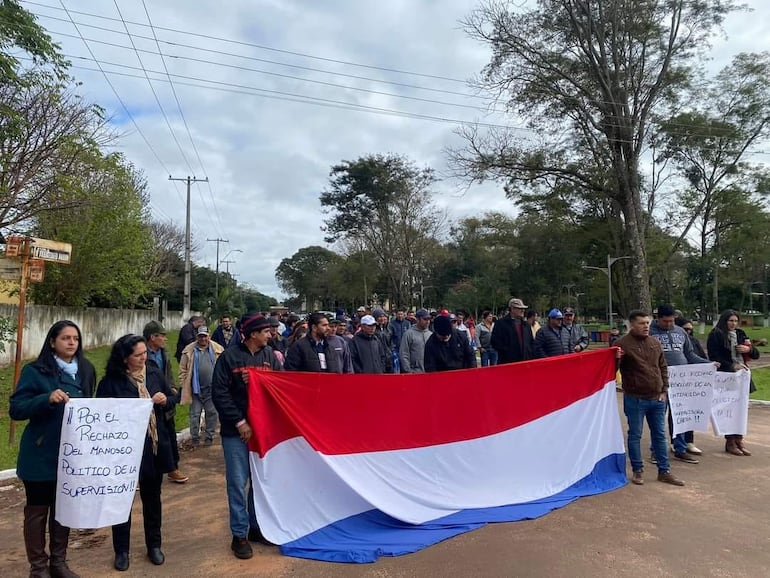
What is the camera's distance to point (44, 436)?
11.1ft

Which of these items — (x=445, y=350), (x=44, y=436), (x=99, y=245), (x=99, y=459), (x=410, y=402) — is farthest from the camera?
(x=99, y=245)

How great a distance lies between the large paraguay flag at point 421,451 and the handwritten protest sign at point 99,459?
812mm

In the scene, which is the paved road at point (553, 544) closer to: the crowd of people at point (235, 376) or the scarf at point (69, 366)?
the crowd of people at point (235, 376)

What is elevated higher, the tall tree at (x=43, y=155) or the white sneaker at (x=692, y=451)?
the tall tree at (x=43, y=155)

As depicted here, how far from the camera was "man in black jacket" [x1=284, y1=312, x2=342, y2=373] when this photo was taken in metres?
5.63

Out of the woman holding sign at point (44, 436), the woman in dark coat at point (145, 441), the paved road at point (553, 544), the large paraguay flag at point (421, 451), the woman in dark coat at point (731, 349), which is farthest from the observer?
the woman in dark coat at point (731, 349)

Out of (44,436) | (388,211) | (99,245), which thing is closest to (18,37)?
(44,436)

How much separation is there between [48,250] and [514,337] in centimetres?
644

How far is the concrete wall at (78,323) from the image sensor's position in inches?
602

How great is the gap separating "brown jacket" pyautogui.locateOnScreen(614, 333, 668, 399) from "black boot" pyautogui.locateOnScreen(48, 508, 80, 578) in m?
5.20

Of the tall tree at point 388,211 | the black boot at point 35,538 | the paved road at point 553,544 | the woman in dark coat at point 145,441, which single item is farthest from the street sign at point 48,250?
the tall tree at point 388,211

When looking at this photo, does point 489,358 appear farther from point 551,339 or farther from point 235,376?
point 235,376

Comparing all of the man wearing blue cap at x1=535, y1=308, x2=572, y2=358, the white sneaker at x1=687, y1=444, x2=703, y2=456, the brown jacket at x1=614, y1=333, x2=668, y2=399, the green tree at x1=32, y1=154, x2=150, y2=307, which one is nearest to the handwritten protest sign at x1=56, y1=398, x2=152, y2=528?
the brown jacket at x1=614, y1=333, x2=668, y2=399

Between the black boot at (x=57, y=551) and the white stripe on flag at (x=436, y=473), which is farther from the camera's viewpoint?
the white stripe on flag at (x=436, y=473)
